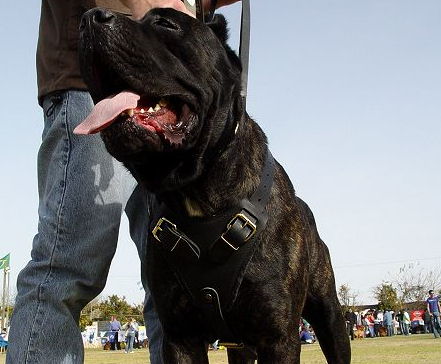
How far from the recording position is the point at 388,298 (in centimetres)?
5378

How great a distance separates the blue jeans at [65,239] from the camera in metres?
2.74

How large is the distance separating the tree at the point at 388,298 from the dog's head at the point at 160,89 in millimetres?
52542

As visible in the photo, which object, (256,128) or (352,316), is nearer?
(256,128)

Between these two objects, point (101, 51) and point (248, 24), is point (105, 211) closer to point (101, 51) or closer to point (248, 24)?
point (101, 51)

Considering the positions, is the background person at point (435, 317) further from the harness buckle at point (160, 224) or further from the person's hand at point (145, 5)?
the person's hand at point (145, 5)

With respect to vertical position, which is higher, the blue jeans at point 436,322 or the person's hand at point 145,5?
the person's hand at point 145,5

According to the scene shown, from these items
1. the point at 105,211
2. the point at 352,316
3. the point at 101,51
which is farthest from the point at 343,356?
the point at 352,316

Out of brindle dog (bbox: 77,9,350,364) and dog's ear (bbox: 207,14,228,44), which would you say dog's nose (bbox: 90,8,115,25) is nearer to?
brindle dog (bbox: 77,9,350,364)

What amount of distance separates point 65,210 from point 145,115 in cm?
69

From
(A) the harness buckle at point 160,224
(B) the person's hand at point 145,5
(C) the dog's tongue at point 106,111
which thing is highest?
(B) the person's hand at point 145,5

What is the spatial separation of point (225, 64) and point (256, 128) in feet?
1.69

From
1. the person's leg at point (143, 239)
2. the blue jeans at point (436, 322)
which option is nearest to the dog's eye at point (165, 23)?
the person's leg at point (143, 239)

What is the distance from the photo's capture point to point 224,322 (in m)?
2.93

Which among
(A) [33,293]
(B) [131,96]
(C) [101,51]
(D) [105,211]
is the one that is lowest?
(A) [33,293]
